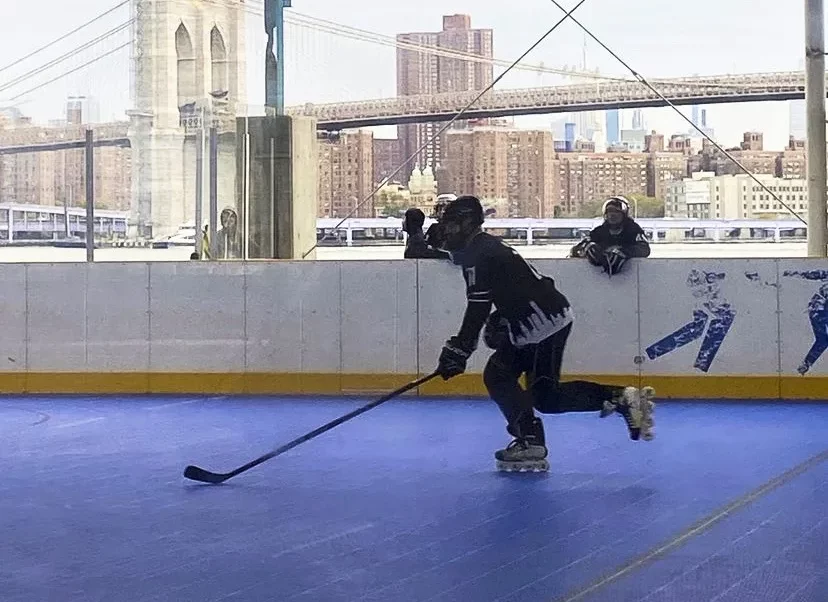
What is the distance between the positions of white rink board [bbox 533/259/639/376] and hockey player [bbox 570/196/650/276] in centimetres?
8

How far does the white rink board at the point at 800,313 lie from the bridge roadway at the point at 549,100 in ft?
11.5

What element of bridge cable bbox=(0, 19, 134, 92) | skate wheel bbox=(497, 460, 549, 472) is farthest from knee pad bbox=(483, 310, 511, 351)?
bridge cable bbox=(0, 19, 134, 92)

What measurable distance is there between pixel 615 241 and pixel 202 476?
5.17 meters

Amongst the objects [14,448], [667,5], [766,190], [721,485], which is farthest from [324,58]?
[721,485]

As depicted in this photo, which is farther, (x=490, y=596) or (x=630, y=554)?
(x=630, y=554)

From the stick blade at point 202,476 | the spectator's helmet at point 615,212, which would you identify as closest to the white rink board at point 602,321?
the spectator's helmet at point 615,212

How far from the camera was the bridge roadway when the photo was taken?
14.9m

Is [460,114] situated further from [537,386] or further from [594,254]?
[537,386]

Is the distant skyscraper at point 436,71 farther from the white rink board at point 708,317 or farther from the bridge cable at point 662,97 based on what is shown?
the white rink board at point 708,317

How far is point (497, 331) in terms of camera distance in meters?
7.89

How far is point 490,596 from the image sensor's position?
16.3 ft

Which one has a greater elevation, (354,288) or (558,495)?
(354,288)

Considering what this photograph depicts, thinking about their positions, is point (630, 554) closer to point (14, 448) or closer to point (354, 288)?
point (14, 448)

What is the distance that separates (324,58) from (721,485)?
30.2 ft
